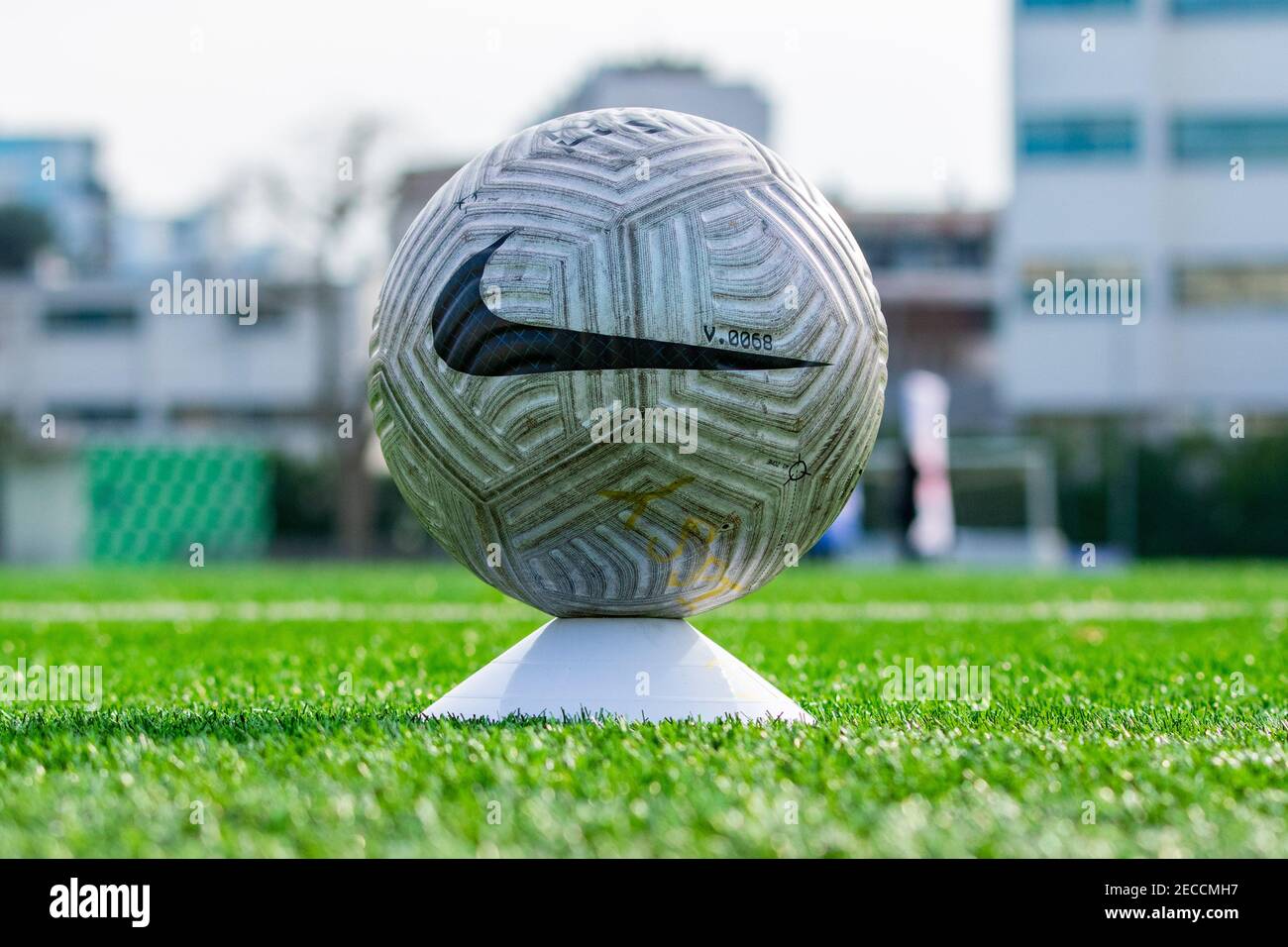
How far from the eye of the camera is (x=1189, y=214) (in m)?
40.9

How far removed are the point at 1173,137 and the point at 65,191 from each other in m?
Answer: 39.0

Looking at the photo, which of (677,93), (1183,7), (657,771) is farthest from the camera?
(677,93)

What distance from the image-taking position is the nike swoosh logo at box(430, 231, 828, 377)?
193 inches

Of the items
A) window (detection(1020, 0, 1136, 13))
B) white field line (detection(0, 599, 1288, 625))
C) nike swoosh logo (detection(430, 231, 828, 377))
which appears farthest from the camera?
window (detection(1020, 0, 1136, 13))

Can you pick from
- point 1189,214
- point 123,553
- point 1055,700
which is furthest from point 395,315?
point 1189,214

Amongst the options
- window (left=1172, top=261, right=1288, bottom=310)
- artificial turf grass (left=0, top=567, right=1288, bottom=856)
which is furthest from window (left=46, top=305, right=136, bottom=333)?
artificial turf grass (left=0, top=567, right=1288, bottom=856)

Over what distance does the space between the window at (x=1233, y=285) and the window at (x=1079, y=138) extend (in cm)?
357

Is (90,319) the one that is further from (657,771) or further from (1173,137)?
(657,771)

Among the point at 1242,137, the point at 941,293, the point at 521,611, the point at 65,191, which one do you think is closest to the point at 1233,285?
the point at 1242,137

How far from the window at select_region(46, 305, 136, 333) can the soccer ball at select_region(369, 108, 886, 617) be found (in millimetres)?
44282

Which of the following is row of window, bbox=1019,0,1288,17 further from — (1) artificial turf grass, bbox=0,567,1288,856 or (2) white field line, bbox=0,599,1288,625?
(1) artificial turf grass, bbox=0,567,1288,856

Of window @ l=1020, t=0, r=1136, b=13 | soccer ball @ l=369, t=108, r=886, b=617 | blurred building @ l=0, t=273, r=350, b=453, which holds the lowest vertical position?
blurred building @ l=0, t=273, r=350, b=453

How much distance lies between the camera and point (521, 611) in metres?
12.0
